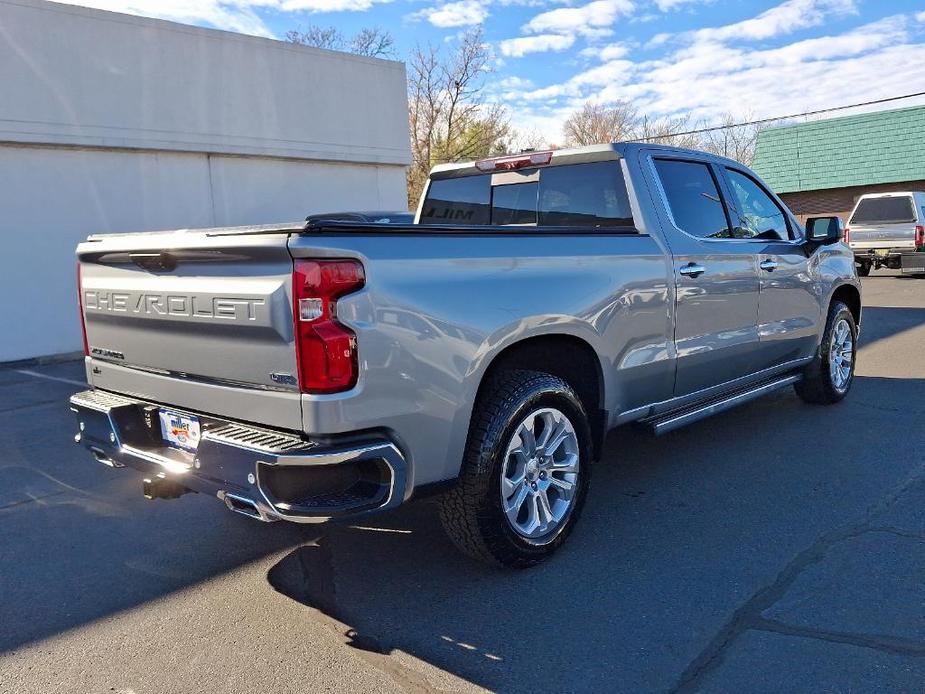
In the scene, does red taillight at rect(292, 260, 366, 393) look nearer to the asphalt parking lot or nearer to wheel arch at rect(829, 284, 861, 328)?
the asphalt parking lot

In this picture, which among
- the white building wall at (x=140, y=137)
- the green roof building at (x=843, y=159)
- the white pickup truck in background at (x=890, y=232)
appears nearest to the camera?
the white building wall at (x=140, y=137)

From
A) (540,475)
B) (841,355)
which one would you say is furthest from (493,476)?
(841,355)

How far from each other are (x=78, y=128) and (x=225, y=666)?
9846mm

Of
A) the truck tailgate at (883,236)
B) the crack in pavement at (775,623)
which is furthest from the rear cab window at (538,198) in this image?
the truck tailgate at (883,236)

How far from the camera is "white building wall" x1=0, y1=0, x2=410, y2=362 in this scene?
33.9ft

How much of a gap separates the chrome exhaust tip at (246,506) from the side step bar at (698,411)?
2.31 metres

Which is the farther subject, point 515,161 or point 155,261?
point 515,161

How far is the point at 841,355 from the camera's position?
6617 mm

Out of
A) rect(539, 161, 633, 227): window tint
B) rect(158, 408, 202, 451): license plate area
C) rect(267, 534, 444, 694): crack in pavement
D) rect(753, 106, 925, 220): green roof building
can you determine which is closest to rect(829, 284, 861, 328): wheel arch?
rect(539, 161, 633, 227): window tint

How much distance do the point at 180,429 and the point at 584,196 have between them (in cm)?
265

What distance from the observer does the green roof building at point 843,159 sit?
28.4 meters

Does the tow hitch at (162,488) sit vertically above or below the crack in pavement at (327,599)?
above

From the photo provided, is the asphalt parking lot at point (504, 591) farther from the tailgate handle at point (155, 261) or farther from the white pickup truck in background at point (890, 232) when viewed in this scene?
the white pickup truck in background at point (890, 232)

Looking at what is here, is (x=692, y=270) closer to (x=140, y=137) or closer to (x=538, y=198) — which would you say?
(x=538, y=198)
